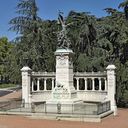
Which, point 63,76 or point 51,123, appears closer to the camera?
point 51,123

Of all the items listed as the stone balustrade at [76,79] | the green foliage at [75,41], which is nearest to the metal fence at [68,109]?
the stone balustrade at [76,79]

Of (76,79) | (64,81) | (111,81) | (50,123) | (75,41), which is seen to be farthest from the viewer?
(75,41)

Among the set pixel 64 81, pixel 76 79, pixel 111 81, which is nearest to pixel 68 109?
pixel 64 81

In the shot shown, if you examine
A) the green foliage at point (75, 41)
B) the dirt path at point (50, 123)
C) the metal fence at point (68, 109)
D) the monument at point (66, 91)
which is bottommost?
the dirt path at point (50, 123)

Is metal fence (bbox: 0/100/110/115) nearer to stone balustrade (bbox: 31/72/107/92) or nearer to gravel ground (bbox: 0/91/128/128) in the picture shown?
gravel ground (bbox: 0/91/128/128)

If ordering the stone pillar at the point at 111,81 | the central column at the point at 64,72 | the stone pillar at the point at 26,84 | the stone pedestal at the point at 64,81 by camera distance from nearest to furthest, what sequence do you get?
the stone pedestal at the point at 64,81 → the central column at the point at 64,72 → the stone pillar at the point at 111,81 → the stone pillar at the point at 26,84

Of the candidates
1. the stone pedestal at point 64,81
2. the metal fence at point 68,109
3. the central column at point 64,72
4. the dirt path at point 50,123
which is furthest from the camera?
the central column at point 64,72

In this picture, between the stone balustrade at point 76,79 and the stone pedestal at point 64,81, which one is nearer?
the stone pedestal at point 64,81

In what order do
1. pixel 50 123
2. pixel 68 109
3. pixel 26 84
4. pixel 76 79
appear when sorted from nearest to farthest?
pixel 50 123, pixel 68 109, pixel 26 84, pixel 76 79

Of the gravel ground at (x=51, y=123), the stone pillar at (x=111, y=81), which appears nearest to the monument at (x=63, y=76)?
the stone pillar at (x=111, y=81)

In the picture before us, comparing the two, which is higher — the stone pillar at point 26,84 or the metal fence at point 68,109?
the stone pillar at point 26,84

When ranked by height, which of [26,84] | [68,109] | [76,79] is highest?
[76,79]

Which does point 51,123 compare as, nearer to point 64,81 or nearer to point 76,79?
point 64,81

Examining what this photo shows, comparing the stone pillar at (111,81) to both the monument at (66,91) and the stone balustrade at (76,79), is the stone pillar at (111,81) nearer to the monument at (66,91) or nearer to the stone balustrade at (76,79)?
the monument at (66,91)
